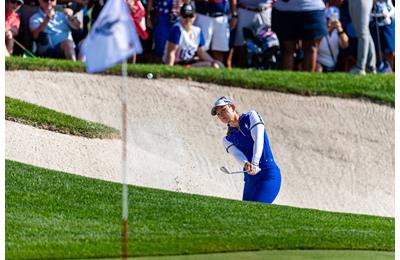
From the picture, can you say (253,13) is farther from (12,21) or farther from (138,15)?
(12,21)

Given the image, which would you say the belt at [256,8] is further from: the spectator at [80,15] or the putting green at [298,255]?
the putting green at [298,255]

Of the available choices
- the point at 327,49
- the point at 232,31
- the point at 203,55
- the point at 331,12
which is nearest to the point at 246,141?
the point at 203,55

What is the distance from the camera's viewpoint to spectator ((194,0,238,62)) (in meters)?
23.1

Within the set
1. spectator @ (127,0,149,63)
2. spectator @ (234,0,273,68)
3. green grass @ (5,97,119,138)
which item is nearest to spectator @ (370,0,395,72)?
spectator @ (234,0,273,68)

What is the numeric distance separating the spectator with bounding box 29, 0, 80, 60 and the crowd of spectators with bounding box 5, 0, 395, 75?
0.01 m

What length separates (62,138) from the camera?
19.5 metres

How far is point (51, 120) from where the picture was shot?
64.8 feet

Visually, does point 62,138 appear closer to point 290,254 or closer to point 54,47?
point 54,47

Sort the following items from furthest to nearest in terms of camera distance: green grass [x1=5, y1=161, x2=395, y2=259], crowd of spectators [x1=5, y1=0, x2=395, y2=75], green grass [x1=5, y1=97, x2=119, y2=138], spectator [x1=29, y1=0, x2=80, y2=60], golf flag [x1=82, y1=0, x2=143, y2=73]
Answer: crowd of spectators [x1=5, y1=0, x2=395, y2=75] < spectator [x1=29, y1=0, x2=80, y2=60] < green grass [x1=5, y1=97, x2=119, y2=138] < green grass [x1=5, y1=161, x2=395, y2=259] < golf flag [x1=82, y1=0, x2=143, y2=73]

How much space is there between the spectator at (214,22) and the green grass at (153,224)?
6.81 m

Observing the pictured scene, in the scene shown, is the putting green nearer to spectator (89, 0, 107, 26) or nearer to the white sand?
the white sand

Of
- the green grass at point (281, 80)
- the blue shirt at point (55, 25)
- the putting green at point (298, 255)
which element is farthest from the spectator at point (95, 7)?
the putting green at point (298, 255)

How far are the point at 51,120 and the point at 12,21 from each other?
112 inches

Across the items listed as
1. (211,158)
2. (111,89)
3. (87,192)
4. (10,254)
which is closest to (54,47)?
(111,89)
